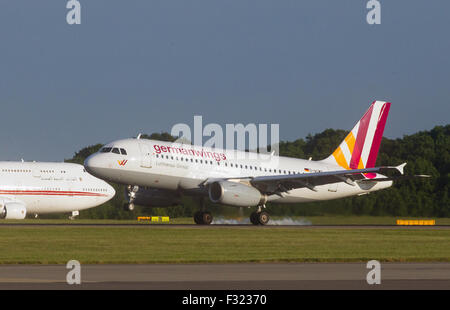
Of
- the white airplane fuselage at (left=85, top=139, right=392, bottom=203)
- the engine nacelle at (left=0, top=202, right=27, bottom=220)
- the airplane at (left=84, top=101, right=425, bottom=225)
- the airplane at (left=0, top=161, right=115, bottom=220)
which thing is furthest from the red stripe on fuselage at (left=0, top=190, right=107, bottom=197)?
the white airplane fuselage at (left=85, top=139, right=392, bottom=203)

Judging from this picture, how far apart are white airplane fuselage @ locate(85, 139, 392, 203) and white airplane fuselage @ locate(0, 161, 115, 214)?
121 ft

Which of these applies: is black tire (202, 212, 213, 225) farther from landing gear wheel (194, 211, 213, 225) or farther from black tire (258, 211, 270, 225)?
black tire (258, 211, 270, 225)

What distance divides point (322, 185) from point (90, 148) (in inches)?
3555

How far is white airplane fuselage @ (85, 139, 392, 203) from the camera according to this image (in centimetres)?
5062

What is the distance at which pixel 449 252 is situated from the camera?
32656 millimetres

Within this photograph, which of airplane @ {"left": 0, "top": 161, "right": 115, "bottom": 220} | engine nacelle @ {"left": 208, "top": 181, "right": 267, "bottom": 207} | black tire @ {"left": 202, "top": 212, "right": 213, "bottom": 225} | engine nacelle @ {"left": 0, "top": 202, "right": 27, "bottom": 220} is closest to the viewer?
engine nacelle @ {"left": 208, "top": 181, "right": 267, "bottom": 207}

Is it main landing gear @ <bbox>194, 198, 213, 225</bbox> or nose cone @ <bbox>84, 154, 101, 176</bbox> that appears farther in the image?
main landing gear @ <bbox>194, 198, 213, 225</bbox>

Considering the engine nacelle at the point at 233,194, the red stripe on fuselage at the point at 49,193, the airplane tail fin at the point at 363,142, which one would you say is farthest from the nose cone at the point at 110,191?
the engine nacelle at the point at 233,194

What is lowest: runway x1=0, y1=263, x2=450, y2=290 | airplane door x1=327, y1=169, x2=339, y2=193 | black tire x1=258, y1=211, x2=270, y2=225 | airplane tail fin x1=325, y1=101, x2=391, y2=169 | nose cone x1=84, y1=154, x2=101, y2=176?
runway x1=0, y1=263, x2=450, y2=290

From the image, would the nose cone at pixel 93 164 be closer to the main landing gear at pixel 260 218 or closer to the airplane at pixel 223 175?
the airplane at pixel 223 175

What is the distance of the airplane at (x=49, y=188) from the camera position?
9031 centimetres

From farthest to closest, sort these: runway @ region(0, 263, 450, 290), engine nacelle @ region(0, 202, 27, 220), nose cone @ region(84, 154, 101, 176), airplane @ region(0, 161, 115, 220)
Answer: airplane @ region(0, 161, 115, 220)
engine nacelle @ region(0, 202, 27, 220)
nose cone @ region(84, 154, 101, 176)
runway @ region(0, 263, 450, 290)
